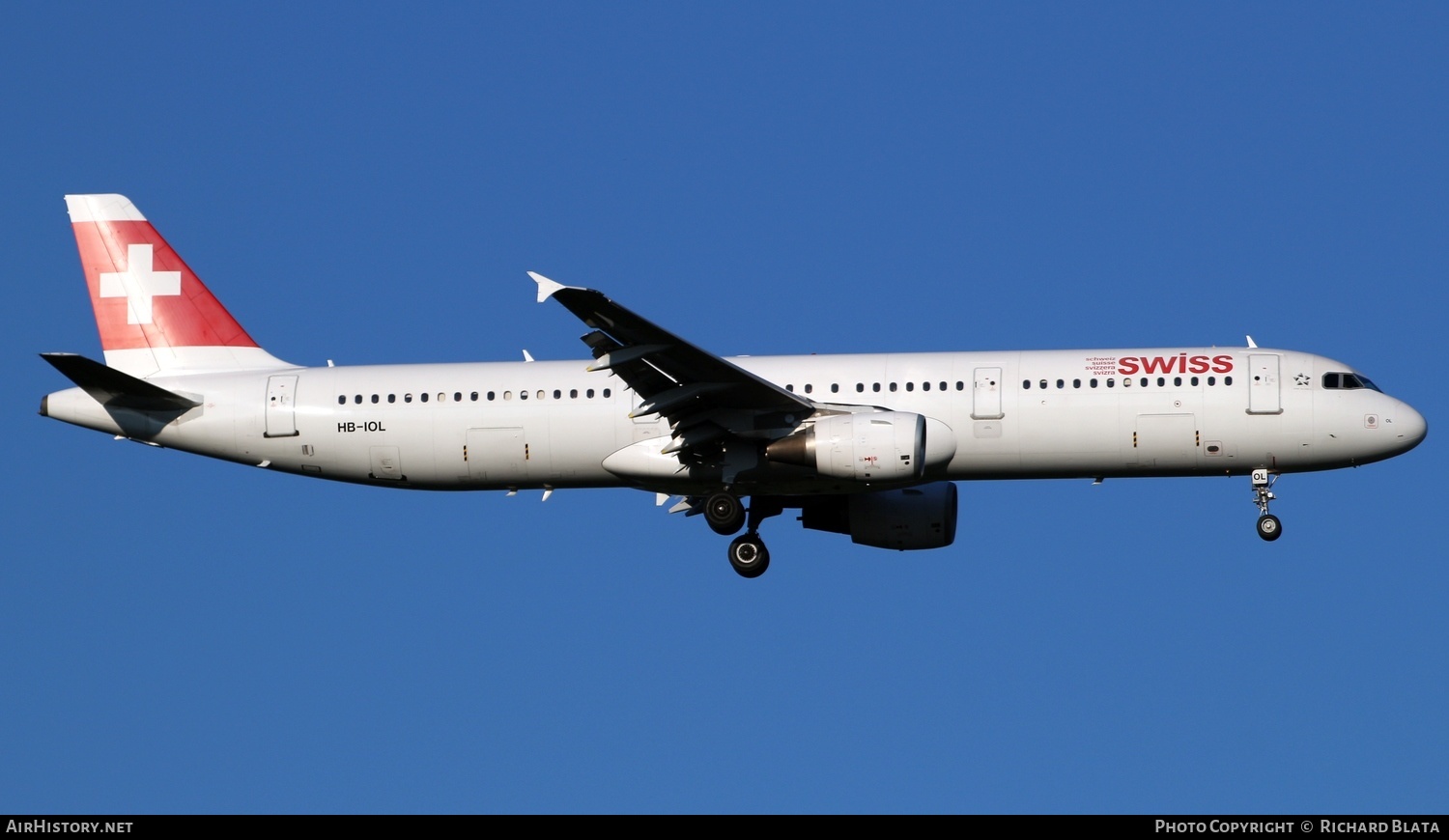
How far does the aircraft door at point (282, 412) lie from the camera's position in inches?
1636

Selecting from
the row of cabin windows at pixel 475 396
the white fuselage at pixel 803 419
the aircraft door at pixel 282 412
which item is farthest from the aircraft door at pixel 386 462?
the aircraft door at pixel 282 412

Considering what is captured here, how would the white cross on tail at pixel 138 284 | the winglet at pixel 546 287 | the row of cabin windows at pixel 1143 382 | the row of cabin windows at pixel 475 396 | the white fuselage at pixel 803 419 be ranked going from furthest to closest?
the white cross on tail at pixel 138 284, the row of cabin windows at pixel 475 396, the row of cabin windows at pixel 1143 382, the white fuselage at pixel 803 419, the winglet at pixel 546 287

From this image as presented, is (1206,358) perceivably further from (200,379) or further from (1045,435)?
(200,379)

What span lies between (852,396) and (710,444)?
119 inches

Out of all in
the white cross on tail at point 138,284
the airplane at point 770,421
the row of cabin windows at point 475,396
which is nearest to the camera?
the airplane at point 770,421

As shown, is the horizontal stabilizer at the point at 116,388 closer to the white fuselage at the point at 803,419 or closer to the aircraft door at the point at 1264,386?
the white fuselage at the point at 803,419

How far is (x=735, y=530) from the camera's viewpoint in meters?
41.0

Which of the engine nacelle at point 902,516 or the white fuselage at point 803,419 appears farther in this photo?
the engine nacelle at point 902,516

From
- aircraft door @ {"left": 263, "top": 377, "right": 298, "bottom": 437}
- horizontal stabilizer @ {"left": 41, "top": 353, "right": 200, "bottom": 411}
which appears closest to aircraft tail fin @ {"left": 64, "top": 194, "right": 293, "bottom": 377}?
horizontal stabilizer @ {"left": 41, "top": 353, "right": 200, "bottom": 411}

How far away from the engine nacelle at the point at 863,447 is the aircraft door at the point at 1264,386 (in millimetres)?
6556

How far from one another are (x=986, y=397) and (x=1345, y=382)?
283 inches

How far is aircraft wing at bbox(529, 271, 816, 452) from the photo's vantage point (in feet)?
120

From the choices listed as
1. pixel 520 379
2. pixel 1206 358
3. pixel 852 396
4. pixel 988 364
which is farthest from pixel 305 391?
pixel 1206 358

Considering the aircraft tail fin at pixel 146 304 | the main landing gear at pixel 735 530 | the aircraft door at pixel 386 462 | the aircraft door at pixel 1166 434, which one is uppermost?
the aircraft tail fin at pixel 146 304
